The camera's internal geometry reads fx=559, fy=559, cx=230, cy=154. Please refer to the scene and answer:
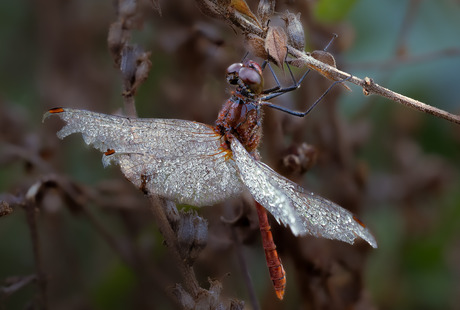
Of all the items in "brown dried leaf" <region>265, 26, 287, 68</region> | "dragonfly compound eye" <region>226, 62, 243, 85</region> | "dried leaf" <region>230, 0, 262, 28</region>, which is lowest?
"dragonfly compound eye" <region>226, 62, 243, 85</region>

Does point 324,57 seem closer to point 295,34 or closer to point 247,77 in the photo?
point 295,34

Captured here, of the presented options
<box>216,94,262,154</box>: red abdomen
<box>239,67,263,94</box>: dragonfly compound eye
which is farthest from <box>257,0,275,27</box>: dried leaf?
<box>216,94,262,154</box>: red abdomen

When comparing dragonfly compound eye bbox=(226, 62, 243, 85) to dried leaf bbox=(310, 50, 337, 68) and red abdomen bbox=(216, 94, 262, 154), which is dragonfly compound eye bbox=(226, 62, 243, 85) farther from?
dried leaf bbox=(310, 50, 337, 68)

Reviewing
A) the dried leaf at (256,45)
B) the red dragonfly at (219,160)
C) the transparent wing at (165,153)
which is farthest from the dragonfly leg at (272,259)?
the dried leaf at (256,45)

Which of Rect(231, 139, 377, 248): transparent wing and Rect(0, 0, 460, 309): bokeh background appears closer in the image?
Rect(231, 139, 377, 248): transparent wing

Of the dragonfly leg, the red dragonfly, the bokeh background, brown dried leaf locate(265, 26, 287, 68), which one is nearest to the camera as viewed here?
brown dried leaf locate(265, 26, 287, 68)

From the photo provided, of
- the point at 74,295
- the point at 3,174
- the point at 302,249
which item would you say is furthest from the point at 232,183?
the point at 3,174
